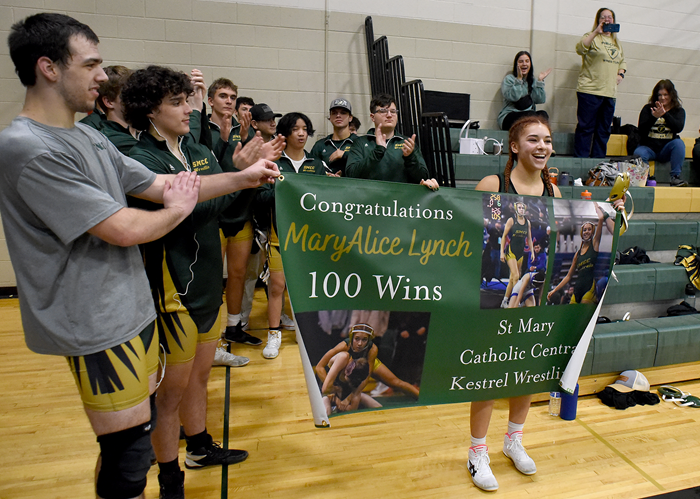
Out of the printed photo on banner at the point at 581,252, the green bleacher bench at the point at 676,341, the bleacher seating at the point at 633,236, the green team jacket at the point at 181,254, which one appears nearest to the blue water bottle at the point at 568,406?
the bleacher seating at the point at 633,236

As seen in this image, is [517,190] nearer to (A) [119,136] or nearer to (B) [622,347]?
(B) [622,347]

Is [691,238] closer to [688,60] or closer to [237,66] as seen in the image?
[688,60]

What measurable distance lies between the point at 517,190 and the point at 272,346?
1.92 m

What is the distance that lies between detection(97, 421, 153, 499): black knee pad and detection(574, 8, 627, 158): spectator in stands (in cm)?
561

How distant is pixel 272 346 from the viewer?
10.3ft

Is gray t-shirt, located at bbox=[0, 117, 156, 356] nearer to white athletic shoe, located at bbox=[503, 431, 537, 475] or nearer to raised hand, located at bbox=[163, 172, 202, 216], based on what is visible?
raised hand, located at bbox=[163, 172, 202, 216]

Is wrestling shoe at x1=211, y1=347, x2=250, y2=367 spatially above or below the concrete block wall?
below

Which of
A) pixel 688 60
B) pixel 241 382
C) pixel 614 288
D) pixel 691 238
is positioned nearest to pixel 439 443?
pixel 241 382

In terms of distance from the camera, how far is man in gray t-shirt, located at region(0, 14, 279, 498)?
1.06 m

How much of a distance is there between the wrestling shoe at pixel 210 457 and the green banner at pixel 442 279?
632 mm

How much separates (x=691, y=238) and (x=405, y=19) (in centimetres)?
355

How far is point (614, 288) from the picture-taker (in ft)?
10.5

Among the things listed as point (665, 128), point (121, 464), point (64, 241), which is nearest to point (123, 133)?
point (64, 241)

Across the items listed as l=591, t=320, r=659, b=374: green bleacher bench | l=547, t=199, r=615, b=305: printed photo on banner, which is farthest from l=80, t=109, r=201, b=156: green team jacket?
l=591, t=320, r=659, b=374: green bleacher bench
